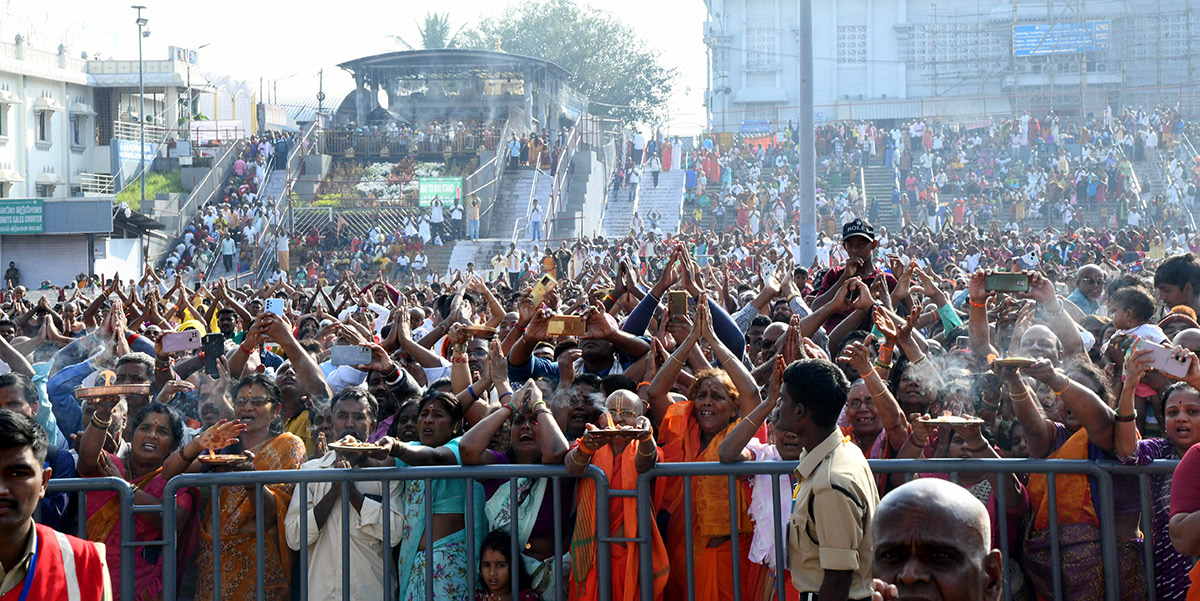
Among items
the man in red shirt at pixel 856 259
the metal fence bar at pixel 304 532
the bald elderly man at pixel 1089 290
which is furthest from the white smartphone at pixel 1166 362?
the bald elderly man at pixel 1089 290

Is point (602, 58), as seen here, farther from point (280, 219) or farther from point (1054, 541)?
point (1054, 541)

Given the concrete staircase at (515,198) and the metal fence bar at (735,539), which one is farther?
the concrete staircase at (515,198)

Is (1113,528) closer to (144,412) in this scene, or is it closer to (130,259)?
(144,412)

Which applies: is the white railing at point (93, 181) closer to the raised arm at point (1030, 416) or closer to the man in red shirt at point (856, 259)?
the man in red shirt at point (856, 259)

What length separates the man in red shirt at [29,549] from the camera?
3.36 m

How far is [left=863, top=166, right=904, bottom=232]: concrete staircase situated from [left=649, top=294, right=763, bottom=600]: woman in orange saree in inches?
1014

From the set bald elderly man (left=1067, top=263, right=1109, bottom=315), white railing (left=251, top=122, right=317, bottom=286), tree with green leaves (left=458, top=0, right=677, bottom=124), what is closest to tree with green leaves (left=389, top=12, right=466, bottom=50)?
tree with green leaves (left=458, top=0, right=677, bottom=124)

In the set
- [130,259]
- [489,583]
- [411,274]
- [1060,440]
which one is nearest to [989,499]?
[1060,440]

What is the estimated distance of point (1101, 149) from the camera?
1305 inches

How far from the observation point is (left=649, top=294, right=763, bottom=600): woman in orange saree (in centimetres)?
491

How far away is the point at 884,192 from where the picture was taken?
108 ft

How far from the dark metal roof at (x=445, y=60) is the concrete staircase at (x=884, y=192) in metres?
13.2

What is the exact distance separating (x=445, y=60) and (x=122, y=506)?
38851mm

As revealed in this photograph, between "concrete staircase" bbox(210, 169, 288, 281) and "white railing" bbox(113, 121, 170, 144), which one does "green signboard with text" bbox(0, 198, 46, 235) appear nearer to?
"concrete staircase" bbox(210, 169, 288, 281)
